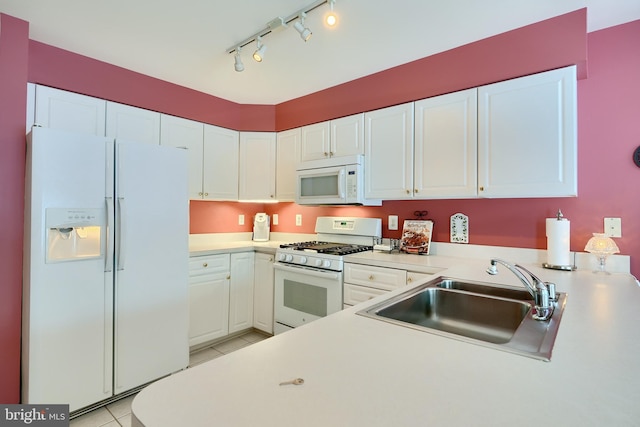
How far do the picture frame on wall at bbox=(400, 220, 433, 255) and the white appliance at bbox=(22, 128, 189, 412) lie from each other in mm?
1760

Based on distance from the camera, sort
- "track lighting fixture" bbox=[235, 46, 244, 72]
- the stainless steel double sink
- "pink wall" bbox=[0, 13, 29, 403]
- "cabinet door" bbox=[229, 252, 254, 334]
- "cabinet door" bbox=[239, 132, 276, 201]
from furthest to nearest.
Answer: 1. "cabinet door" bbox=[239, 132, 276, 201]
2. "cabinet door" bbox=[229, 252, 254, 334]
3. "track lighting fixture" bbox=[235, 46, 244, 72]
4. "pink wall" bbox=[0, 13, 29, 403]
5. the stainless steel double sink

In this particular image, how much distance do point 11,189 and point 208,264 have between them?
4.53 feet

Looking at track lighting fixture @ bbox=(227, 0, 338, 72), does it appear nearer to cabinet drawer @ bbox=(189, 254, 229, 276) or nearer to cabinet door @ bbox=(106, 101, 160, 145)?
cabinet door @ bbox=(106, 101, 160, 145)

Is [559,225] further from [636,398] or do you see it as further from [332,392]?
[332,392]

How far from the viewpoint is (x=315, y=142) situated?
3.13 m

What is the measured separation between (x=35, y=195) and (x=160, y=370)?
138 centimetres

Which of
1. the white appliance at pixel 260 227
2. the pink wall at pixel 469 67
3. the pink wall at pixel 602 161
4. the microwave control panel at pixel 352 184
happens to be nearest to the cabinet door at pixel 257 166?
the white appliance at pixel 260 227

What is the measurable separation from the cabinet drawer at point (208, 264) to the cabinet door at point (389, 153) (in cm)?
143

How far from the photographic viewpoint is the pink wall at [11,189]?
6.15ft

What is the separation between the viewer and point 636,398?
624mm

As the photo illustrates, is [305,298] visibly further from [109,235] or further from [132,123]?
[132,123]

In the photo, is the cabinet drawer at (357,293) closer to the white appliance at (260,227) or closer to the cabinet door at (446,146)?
the cabinet door at (446,146)

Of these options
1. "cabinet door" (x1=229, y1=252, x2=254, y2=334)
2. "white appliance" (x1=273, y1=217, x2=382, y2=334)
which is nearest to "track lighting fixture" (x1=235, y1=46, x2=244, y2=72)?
"white appliance" (x1=273, y1=217, x2=382, y2=334)

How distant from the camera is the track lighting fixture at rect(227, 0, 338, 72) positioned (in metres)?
1.80
